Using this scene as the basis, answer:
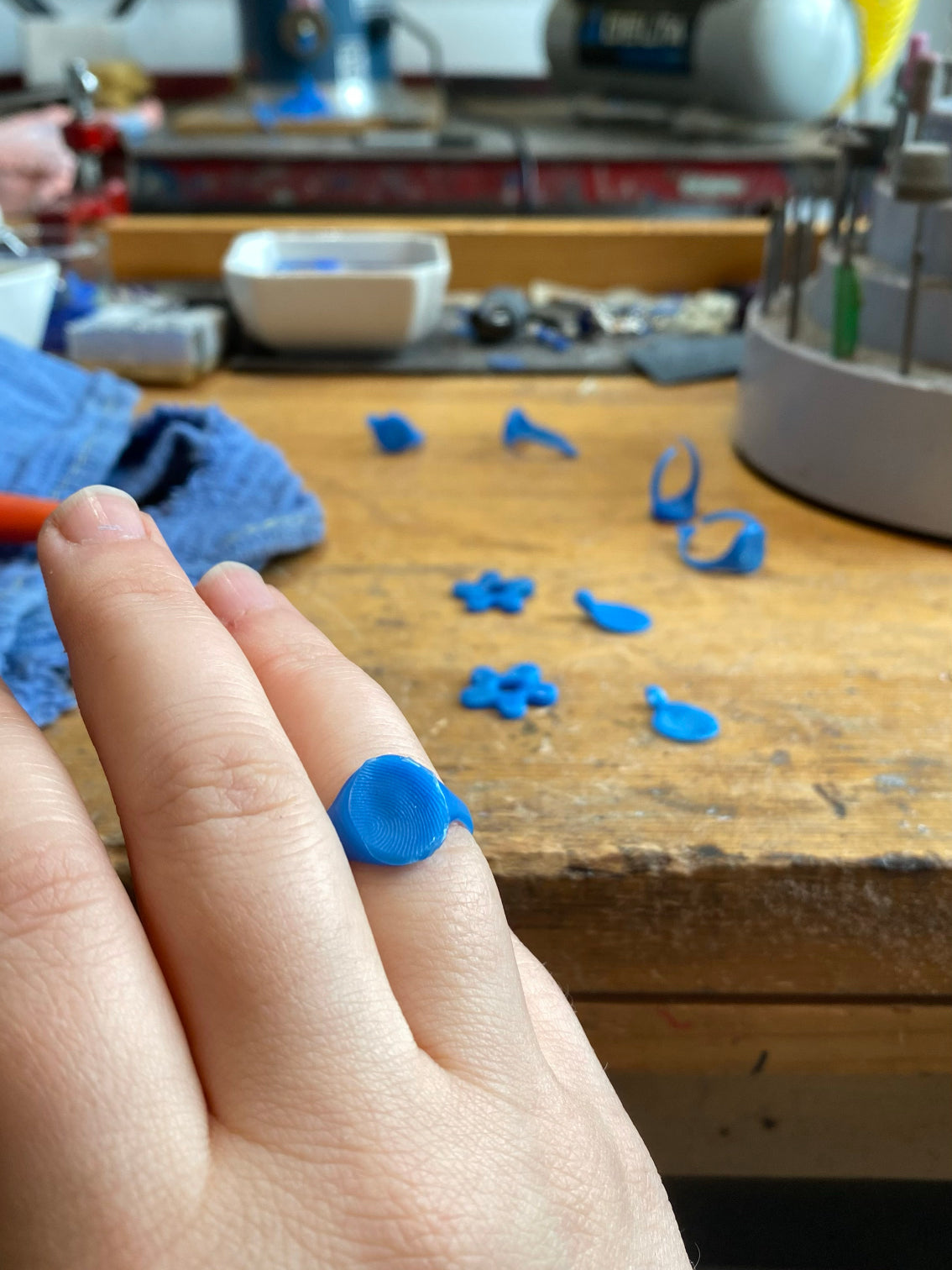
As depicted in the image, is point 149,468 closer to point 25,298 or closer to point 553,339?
point 25,298

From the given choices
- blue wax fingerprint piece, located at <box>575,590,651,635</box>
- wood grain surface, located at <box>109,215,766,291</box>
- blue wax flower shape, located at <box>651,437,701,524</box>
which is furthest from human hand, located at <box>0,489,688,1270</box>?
wood grain surface, located at <box>109,215,766,291</box>

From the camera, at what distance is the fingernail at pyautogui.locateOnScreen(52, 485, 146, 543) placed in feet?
1.07

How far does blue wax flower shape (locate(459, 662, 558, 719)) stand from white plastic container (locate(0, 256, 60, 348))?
0.43m

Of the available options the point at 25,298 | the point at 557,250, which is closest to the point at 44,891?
the point at 25,298

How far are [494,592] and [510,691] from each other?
93 mm

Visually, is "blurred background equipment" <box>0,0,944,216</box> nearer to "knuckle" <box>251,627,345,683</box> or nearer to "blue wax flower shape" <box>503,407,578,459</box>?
"blue wax flower shape" <box>503,407,578,459</box>

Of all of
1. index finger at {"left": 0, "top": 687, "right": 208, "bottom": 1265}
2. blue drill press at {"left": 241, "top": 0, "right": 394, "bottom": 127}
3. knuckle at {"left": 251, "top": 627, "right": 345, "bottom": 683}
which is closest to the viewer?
index finger at {"left": 0, "top": 687, "right": 208, "bottom": 1265}

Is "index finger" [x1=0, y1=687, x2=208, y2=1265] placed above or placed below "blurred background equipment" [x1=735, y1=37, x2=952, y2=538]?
below

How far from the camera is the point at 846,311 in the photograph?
60 centimetres

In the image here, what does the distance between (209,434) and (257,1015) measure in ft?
1.33

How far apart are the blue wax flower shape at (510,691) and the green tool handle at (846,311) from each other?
28 cm

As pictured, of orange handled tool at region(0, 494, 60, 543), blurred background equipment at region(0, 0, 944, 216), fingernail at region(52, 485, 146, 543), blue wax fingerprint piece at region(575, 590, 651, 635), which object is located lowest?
blue wax fingerprint piece at region(575, 590, 651, 635)

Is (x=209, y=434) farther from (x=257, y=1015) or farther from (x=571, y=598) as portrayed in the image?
(x=257, y=1015)

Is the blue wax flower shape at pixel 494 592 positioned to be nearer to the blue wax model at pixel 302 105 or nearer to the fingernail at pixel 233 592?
the fingernail at pixel 233 592
